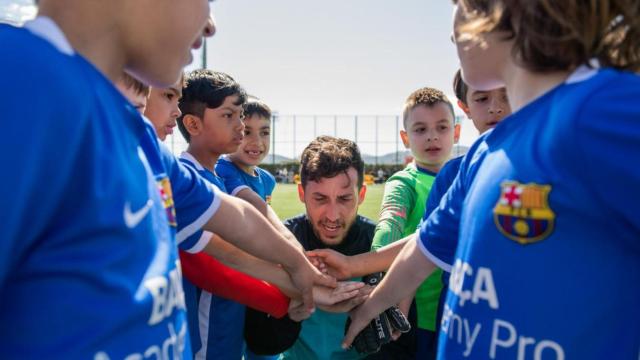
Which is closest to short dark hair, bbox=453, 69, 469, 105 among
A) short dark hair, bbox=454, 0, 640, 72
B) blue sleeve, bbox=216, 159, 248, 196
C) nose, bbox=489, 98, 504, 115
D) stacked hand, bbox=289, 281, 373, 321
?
nose, bbox=489, 98, 504, 115

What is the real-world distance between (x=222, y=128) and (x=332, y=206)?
1.22 m

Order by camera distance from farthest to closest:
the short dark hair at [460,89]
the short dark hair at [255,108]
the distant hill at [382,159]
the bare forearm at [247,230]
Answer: the distant hill at [382,159] → the short dark hair at [255,108] → the short dark hair at [460,89] → the bare forearm at [247,230]

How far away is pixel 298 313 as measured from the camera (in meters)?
2.42

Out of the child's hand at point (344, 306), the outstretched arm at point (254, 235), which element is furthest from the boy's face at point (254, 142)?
the outstretched arm at point (254, 235)

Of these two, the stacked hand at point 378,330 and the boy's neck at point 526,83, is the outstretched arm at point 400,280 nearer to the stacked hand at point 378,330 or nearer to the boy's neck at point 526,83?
the stacked hand at point 378,330

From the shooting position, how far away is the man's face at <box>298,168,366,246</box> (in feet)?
9.36

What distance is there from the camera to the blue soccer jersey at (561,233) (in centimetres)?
96

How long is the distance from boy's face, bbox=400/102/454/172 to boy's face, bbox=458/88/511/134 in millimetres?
A: 766

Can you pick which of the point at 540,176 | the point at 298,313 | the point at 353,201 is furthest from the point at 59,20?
the point at 353,201

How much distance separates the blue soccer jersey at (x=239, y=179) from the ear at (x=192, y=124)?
1.50 feet

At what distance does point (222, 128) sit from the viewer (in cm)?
362

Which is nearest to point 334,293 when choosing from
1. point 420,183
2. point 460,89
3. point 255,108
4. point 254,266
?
point 254,266

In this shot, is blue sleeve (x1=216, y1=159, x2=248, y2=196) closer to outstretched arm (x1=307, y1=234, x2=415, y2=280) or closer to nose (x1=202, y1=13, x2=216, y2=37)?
outstretched arm (x1=307, y1=234, x2=415, y2=280)

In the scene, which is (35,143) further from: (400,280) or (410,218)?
(410,218)
